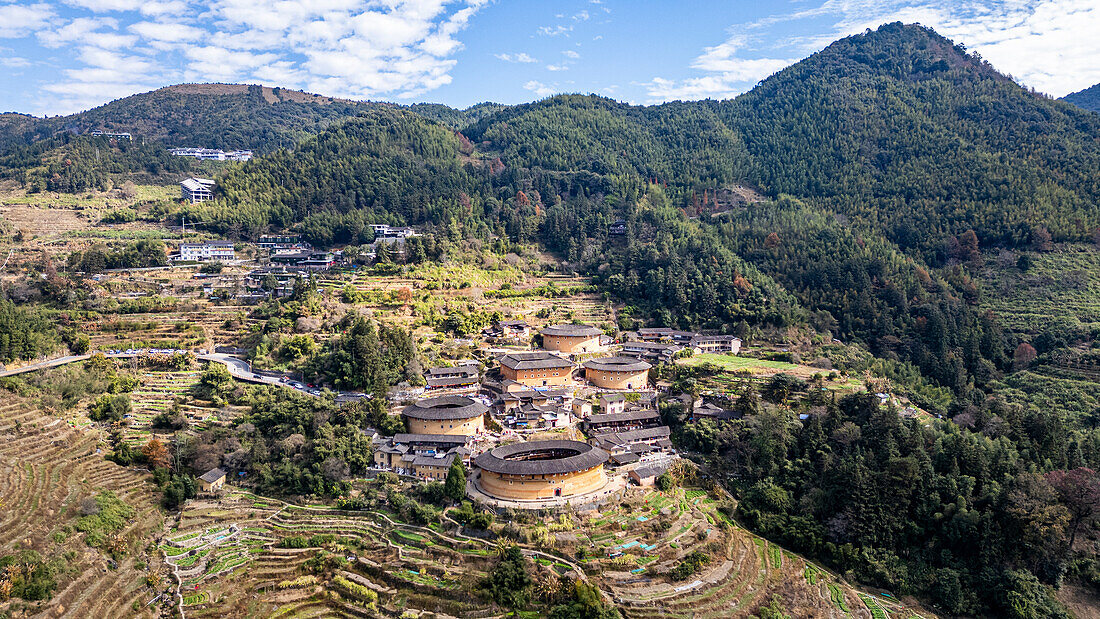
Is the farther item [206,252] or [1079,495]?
[206,252]

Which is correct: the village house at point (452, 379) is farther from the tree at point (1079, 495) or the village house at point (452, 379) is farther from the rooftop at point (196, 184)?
the rooftop at point (196, 184)

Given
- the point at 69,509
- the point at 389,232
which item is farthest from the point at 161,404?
the point at 389,232

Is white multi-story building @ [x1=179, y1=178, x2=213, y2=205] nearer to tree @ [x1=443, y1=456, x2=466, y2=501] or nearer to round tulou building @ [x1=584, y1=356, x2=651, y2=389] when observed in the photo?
round tulou building @ [x1=584, y1=356, x2=651, y2=389]

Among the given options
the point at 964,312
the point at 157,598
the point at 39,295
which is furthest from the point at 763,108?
the point at 157,598

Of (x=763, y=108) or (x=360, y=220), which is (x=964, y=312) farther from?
(x=763, y=108)

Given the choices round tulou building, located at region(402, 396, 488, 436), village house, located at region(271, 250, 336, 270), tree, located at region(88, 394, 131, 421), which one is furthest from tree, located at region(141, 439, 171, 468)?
village house, located at region(271, 250, 336, 270)

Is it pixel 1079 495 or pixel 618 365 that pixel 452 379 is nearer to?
pixel 618 365
